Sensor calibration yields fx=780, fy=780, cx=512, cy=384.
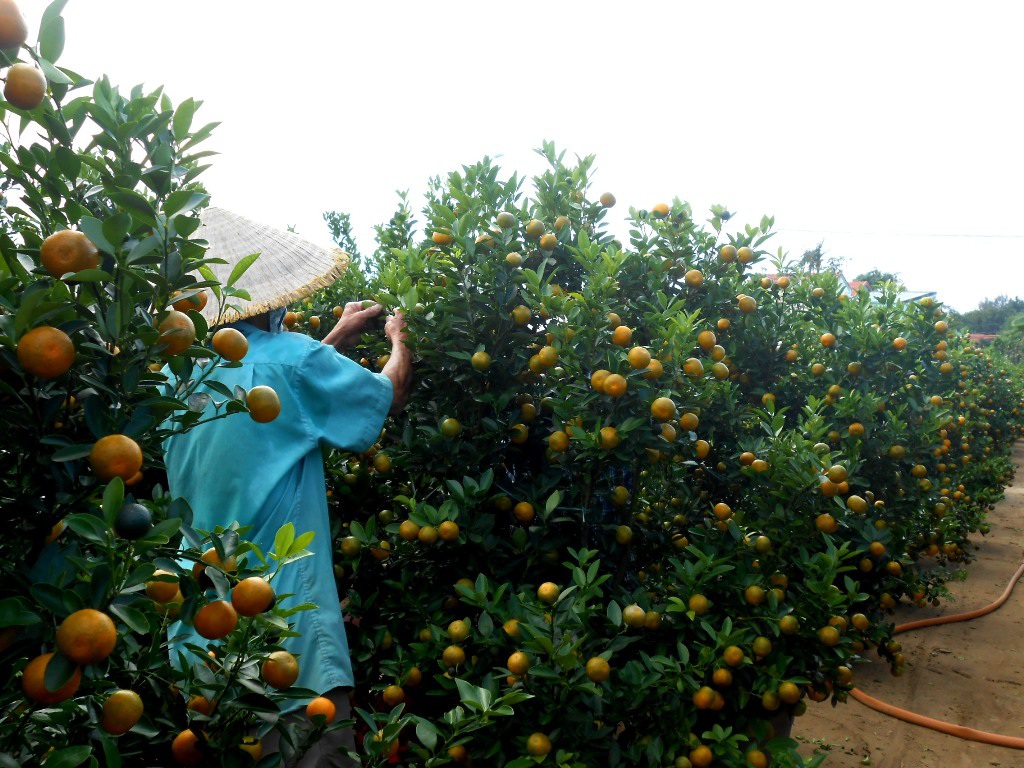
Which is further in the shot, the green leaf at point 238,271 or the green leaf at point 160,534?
the green leaf at point 238,271

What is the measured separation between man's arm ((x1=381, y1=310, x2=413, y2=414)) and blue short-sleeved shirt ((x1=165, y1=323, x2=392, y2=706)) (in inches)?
9.7

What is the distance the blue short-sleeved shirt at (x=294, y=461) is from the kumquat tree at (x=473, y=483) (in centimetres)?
7

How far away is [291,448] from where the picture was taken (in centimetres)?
195

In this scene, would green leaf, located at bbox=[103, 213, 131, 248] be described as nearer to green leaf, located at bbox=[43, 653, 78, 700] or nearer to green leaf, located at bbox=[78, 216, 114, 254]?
green leaf, located at bbox=[78, 216, 114, 254]

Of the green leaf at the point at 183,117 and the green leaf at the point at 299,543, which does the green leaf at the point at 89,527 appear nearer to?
the green leaf at the point at 299,543

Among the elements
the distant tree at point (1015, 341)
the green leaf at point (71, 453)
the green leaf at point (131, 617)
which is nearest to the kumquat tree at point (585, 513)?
the green leaf at point (131, 617)

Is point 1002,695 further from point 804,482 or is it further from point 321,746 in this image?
point 321,746

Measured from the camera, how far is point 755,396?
345 centimetres

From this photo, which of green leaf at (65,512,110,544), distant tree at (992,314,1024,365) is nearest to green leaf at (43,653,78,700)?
green leaf at (65,512,110,544)

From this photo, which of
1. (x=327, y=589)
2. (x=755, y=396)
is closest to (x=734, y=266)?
(x=755, y=396)

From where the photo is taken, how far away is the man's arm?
233 centimetres

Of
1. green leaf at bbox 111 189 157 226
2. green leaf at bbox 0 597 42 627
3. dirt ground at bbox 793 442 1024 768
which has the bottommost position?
dirt ground at bbox 793 442 1024 768

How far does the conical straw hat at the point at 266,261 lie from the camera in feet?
6.66

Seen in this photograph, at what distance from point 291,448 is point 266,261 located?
1.74 ft
